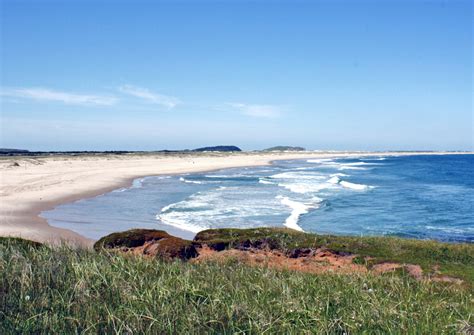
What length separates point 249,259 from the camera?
13.2m

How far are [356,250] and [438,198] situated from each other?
27893 millimetres

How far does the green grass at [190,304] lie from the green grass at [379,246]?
212 inches

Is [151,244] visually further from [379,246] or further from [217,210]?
[217,210]

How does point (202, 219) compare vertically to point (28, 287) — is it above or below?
below

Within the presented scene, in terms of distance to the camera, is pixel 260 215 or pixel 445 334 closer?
pixel 445 334

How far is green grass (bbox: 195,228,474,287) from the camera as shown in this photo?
495 inches

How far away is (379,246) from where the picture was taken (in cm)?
1414

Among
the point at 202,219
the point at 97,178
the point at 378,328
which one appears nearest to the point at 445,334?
the point at 378,328

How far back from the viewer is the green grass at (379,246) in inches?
495

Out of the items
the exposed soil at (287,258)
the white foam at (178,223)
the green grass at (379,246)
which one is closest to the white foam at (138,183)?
the white foam at (178,223)

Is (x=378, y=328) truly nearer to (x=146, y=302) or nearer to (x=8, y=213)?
(x=146, y=302)

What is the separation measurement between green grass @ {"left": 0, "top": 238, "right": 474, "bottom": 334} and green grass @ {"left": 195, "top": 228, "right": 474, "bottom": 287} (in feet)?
17.7

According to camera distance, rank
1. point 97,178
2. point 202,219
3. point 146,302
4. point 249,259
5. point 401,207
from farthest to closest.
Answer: point 97,178 → point 401,207 → point 202,219 → point 249,259 → point 146,302

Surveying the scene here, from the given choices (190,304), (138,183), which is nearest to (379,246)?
(190,304)
